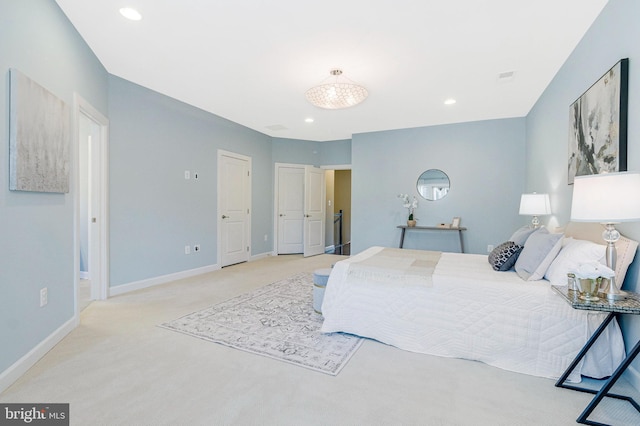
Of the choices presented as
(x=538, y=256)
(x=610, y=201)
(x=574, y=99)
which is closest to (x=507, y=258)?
(x=538, y=256)

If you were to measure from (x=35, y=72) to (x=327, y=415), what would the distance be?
2.88 meters

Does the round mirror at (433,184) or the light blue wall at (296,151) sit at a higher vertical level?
the light blue wall at (296,151)

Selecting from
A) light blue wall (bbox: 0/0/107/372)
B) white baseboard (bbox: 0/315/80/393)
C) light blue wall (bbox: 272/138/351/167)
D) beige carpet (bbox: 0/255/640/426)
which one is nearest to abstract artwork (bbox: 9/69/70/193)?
light blue wall (bbox: 0/0/107/372)

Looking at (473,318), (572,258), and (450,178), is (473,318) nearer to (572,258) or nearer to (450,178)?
(572,258)

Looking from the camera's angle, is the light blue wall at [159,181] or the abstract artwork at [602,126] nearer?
the abstract artwork at [602,126]

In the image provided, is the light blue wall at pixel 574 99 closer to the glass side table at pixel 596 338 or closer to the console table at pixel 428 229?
the glass side table at pixel 596 338

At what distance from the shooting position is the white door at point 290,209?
22.2ft

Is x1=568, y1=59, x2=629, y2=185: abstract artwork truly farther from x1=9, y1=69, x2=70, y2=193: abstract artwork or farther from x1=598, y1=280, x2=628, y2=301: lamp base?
x1=9, y1=69, x2=70, y2=193: abstract artwork

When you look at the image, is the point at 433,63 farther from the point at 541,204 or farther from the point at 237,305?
the point at 237,305

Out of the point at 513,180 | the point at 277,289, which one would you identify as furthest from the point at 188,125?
the point at 513,180

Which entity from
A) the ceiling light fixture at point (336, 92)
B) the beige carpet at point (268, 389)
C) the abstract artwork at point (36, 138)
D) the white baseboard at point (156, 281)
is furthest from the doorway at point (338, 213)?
the abstract artwork at point (36, 138)

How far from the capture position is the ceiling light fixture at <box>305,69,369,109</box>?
3291 millimetres

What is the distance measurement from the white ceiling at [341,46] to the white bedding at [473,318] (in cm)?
196

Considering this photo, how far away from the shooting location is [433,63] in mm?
3125
